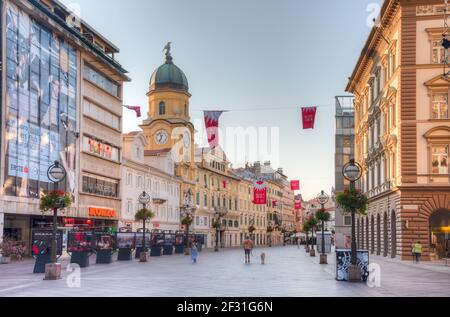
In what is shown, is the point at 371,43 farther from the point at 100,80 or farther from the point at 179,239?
the point at 179,239

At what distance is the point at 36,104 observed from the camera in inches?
1908

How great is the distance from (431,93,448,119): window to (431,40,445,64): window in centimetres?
236

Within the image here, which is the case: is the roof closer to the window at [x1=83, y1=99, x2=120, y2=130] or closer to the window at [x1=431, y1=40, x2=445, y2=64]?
the window at [x1=431, y1=40, x2=445, y2=64]

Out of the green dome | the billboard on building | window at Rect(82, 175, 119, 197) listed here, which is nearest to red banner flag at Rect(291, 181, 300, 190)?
the green dome

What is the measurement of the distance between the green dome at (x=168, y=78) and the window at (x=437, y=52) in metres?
50.9

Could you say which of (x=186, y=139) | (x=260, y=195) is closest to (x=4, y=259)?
(x=186, y=139)

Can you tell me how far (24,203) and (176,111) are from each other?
45.8 m

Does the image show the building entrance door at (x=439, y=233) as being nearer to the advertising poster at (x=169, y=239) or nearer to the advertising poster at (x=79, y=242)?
the advertising poster at (x=79, y=242)

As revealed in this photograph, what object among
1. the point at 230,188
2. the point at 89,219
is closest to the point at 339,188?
the point at 230,188

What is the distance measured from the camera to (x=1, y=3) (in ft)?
141

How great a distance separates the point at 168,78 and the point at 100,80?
29.0m

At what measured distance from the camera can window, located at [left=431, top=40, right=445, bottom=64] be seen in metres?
45.1

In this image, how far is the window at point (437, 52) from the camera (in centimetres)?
4512

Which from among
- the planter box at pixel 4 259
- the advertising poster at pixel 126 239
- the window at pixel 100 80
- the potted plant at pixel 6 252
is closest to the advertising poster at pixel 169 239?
the advertising poster at pixel 126 239
